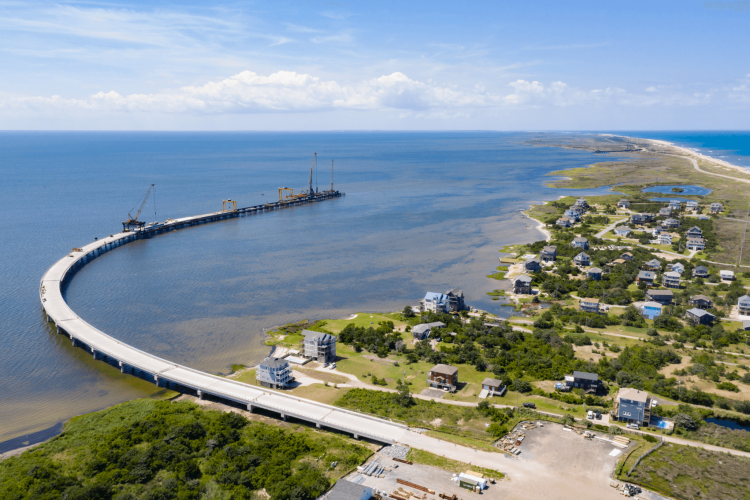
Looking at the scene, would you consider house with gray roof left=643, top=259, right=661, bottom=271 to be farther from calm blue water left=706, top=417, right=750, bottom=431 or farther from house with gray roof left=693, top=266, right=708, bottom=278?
calm blue water left=706, top=417, right=750, bottom=431

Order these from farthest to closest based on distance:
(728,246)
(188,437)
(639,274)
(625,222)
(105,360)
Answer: (625,222)
(728,246)
(639,274)
(105,360)
(188,437)

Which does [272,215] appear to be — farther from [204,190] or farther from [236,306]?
[236,306]

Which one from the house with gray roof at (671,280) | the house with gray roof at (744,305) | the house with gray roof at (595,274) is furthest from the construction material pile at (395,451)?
the house with gray roof at (671,280)

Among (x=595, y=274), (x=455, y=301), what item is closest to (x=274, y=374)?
(x=455, y=301)

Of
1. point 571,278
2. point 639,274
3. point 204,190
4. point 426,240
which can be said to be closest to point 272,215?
point 204,190

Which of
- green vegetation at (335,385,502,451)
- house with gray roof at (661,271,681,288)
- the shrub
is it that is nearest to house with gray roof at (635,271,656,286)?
house with gray roof at (661,271,681,288)

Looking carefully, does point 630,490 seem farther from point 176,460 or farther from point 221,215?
point 221,215

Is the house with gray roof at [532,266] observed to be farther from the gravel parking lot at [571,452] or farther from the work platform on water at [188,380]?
the work platform on water at [188,380]
